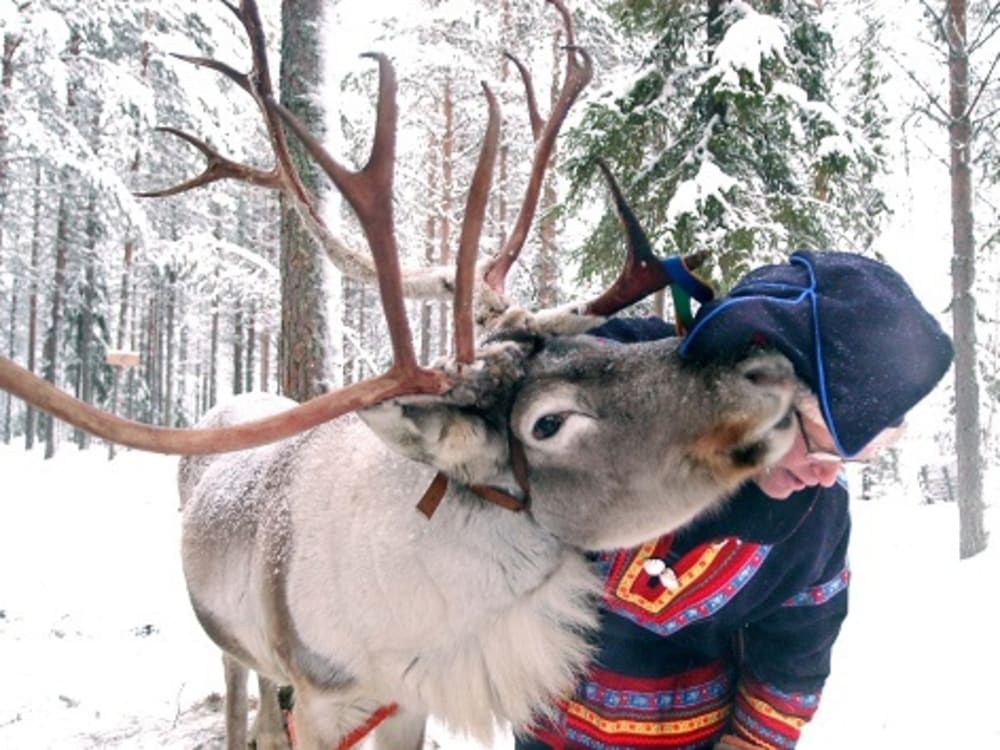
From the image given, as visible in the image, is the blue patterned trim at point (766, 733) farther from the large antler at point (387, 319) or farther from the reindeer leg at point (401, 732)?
the large antler at point (387, 319)

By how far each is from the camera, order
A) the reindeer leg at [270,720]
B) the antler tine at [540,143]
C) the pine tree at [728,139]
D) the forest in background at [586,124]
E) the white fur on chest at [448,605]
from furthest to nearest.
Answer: the forest in background at [586,124], the pine tree at [728,139], the reindeer leg at [270,720], the antler tine at [540,143], the white fur on chest at [448,605]

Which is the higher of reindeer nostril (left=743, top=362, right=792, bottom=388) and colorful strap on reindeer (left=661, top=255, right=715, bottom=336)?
colorful strap on reindeer (left=661, top=255, right=715, bottom=336)

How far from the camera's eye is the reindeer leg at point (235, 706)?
394 centimetres

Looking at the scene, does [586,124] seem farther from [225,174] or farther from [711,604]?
[711,604]

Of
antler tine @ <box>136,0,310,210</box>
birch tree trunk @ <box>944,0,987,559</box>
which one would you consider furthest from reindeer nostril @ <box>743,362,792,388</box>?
birch tree trunk @ <box>944,0,987,559</box>

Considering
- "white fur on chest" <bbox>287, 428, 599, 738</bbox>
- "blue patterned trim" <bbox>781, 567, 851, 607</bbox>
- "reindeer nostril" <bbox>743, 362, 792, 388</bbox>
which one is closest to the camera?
"reindeer nostril" <bbox>743, 362, 792, 388</bbox>

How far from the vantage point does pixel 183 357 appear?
117 feet

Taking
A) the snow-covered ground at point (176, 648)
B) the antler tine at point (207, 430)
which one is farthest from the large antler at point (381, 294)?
the snow-covered ground at point (176, 648)

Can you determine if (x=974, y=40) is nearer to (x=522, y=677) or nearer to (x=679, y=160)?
(x=679, y=160)

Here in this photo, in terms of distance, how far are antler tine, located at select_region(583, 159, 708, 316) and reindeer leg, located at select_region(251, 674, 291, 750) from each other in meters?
2.69

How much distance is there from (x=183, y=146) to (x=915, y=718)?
57.1 ft

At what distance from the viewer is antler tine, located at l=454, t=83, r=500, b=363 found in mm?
1827

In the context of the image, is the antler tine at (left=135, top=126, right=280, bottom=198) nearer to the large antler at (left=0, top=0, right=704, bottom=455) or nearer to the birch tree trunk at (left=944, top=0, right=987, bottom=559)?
the large antler at (left=0, top=0, right=704, bottom=455)

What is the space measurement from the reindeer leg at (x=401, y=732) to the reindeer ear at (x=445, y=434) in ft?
2.91
